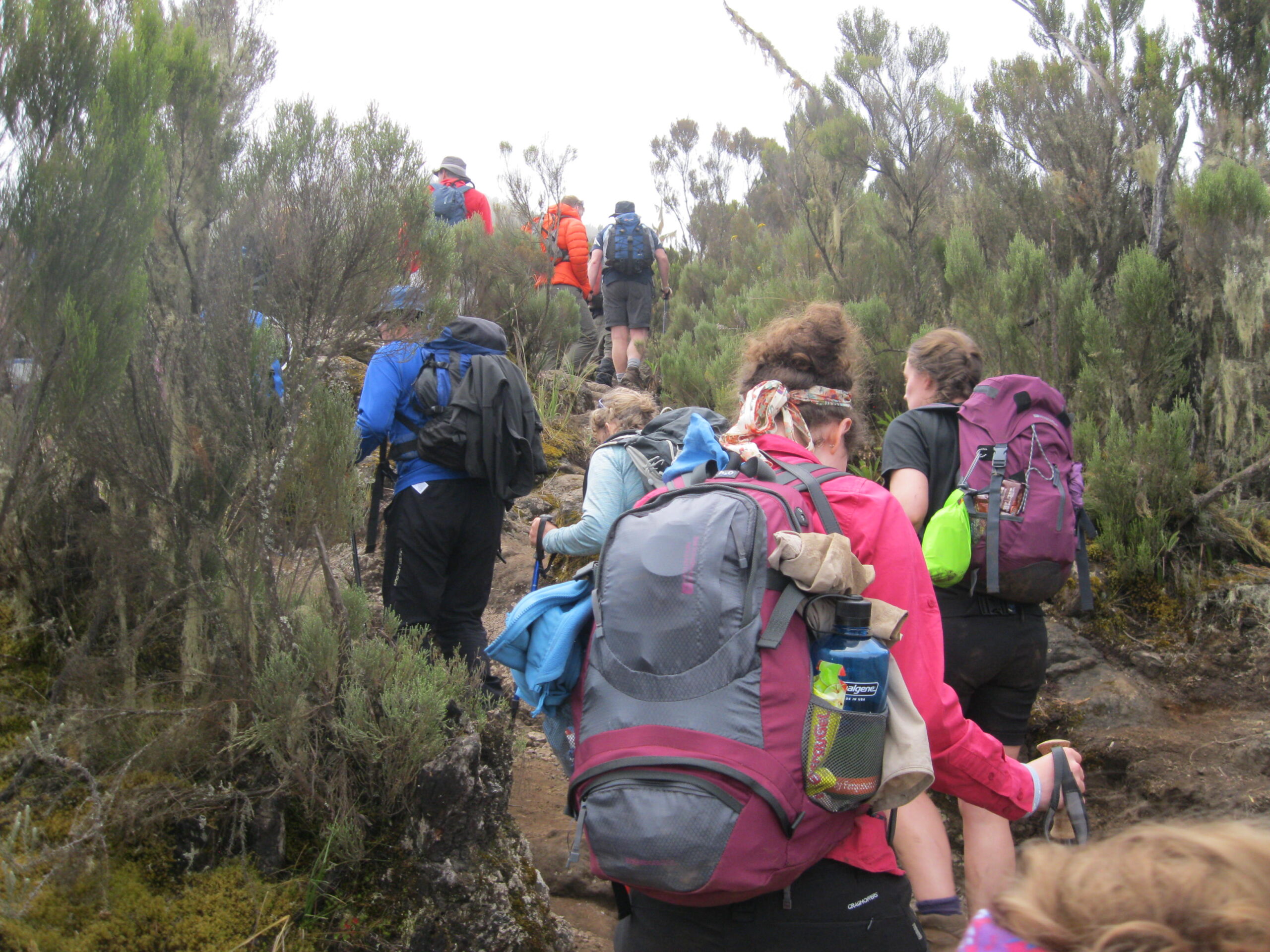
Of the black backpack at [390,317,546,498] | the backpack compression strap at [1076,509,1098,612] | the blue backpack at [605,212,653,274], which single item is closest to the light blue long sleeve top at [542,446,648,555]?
the black backpack at [390,317,546,498]

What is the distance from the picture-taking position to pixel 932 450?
2.90m

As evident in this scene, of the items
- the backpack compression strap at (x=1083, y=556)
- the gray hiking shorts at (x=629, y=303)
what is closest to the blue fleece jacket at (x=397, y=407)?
the backpack compression strap at (x=1083, y=556)

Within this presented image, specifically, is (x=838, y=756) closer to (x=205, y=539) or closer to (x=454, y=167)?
(x=205, y=539)

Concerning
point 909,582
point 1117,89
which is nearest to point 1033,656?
point 909,582

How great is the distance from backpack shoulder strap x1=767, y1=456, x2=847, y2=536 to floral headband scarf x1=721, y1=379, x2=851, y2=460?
0.16 metres

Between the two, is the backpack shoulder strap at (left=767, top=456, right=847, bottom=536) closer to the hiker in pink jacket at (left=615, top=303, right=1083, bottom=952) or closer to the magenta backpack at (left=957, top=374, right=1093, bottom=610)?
the hiker in pink jacket at (left=615, top=303, right=1083, bottom=952)

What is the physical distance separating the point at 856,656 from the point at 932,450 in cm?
166

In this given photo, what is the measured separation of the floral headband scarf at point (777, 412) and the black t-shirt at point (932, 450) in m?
0.98

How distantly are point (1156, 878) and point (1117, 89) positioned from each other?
6.87 metres

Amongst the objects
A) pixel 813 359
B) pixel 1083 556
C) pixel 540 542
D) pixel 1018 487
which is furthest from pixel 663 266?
pixel 813 359

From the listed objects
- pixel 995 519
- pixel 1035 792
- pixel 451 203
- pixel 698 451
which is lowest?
pixel 1035 792

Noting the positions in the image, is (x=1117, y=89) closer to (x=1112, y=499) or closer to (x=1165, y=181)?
(x=1165, y=181)

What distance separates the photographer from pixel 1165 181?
18.7ft

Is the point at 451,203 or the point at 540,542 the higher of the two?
the point at 451,203
